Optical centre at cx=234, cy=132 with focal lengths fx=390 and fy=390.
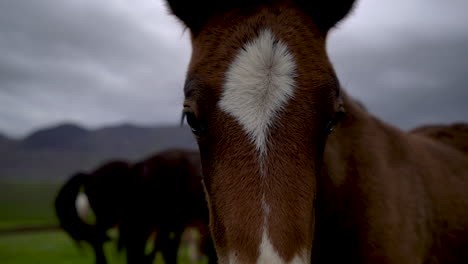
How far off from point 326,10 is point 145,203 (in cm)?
502

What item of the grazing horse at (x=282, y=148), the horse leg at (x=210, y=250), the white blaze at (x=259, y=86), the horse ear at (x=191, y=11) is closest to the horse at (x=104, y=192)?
the horse leg at (x=210, y=250)

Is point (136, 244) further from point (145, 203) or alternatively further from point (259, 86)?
point (259, 86)

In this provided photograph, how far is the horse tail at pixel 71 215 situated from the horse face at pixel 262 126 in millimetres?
3971

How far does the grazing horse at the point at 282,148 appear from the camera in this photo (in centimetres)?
190

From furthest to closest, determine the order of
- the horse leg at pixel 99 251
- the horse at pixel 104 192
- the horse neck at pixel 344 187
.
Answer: the horse at pixel 104 192 → the horse leg at pixel 99 251 → the horse neck at pixel 344 187

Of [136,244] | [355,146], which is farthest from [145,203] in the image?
[355,146]

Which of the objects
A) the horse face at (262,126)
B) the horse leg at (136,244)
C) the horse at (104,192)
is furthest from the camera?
the horse leg at (136,244)

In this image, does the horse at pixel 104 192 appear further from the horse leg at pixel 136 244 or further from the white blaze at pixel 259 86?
the white blaze at pixel 259 86

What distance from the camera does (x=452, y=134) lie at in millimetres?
5500

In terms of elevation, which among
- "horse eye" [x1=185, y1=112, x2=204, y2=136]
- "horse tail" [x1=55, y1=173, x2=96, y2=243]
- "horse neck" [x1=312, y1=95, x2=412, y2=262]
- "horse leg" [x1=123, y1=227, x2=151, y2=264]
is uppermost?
"horse eye" [x1=185, y1=112, x2=204, y2=136]

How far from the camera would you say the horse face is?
186cm

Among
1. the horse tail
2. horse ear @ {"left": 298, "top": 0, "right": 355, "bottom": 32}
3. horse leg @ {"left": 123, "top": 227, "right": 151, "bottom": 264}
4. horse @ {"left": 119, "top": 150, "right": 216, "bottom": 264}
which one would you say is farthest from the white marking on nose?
horse leg @ {"left": 123, "top": 227, "right": 151, "bottom": 264}

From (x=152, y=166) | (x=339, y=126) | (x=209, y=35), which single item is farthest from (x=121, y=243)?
(x=209, y=35)

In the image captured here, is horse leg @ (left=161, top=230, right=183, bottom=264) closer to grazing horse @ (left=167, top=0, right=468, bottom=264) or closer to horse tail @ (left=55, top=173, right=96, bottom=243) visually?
horse tail @ (left=55, top=173, right=96, bottom=243)
